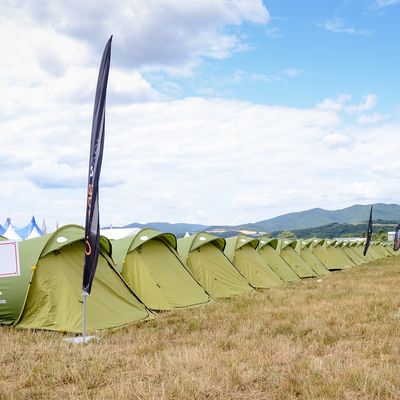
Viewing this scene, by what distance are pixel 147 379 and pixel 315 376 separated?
6.10 feet

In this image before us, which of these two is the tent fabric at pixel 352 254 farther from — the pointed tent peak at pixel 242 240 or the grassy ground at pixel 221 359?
the grassy ground at pixel 221 359

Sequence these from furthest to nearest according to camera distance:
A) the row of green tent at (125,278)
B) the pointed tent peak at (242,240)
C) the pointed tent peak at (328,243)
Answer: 1. the pointed tent peak at (328,243)
2. the pointed tent peak at (242,240)
3. the row of green tent at (125,278)

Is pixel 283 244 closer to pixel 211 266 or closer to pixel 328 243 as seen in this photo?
pixel 211 266

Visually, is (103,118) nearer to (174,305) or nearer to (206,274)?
(174,305)

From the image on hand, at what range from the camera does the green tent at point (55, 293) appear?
29.1 ft

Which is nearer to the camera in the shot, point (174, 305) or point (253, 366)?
point (253, 366)

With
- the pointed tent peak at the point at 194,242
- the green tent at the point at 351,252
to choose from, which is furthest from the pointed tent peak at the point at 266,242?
the green tent at the point at 351,252

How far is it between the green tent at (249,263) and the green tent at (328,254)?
12.3 metres

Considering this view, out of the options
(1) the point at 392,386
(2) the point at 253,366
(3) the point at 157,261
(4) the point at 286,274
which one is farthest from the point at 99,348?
(4) the point at 286,274

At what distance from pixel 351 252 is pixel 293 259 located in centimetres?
1828

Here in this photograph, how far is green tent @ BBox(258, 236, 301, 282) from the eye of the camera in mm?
19984

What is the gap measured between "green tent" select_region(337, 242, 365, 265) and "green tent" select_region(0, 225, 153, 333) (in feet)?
102

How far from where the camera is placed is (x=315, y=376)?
5586 millimetres

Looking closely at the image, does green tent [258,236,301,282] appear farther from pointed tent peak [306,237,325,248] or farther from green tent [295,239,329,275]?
pointed tent peak [306,237,325,248]
